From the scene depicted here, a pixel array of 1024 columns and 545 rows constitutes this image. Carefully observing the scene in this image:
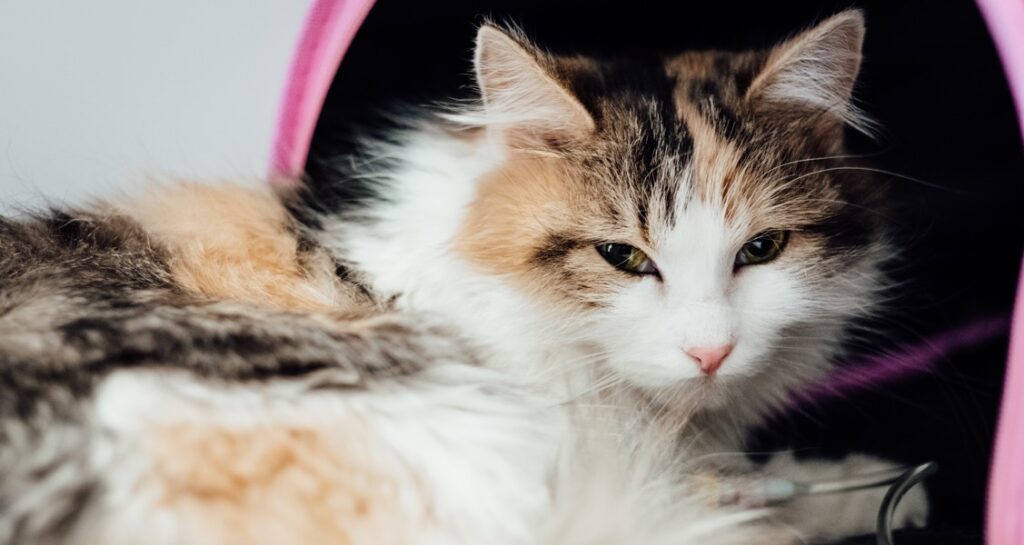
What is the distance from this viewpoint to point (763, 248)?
3.74ft

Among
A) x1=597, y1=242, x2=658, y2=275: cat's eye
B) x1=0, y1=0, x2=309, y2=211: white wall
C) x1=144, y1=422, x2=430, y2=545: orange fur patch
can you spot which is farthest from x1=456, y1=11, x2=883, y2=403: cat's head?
x1=0, y1=0, x2=309, y2=211: white wall

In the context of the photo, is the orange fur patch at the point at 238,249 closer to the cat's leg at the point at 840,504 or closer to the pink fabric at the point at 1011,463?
the cat's leg at the point at 840,504

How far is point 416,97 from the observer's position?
160 centimetres

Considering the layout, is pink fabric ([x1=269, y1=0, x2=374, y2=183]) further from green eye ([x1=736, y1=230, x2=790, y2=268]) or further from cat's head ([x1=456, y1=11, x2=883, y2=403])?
green eye ([x1=736, y1=230, x2=790, y2=268])

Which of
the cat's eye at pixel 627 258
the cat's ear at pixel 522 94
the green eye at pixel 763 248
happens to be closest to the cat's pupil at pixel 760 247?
the green eye at pixel 763 248

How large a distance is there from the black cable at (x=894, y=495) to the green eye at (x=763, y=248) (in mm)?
420

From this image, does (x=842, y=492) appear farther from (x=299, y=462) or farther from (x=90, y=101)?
(x=90, y=101)

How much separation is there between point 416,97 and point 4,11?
72cm

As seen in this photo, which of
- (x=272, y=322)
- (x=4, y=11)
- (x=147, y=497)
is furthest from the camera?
(x=4, y=11)

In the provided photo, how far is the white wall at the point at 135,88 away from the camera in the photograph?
1.53m

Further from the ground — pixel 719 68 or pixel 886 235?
pixel 719 68

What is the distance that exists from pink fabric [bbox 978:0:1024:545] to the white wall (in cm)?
113

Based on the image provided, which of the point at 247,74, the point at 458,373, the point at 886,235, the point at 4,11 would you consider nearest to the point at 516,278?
the point at 458,373

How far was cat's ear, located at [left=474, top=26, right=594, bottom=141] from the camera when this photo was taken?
3.53 feet
